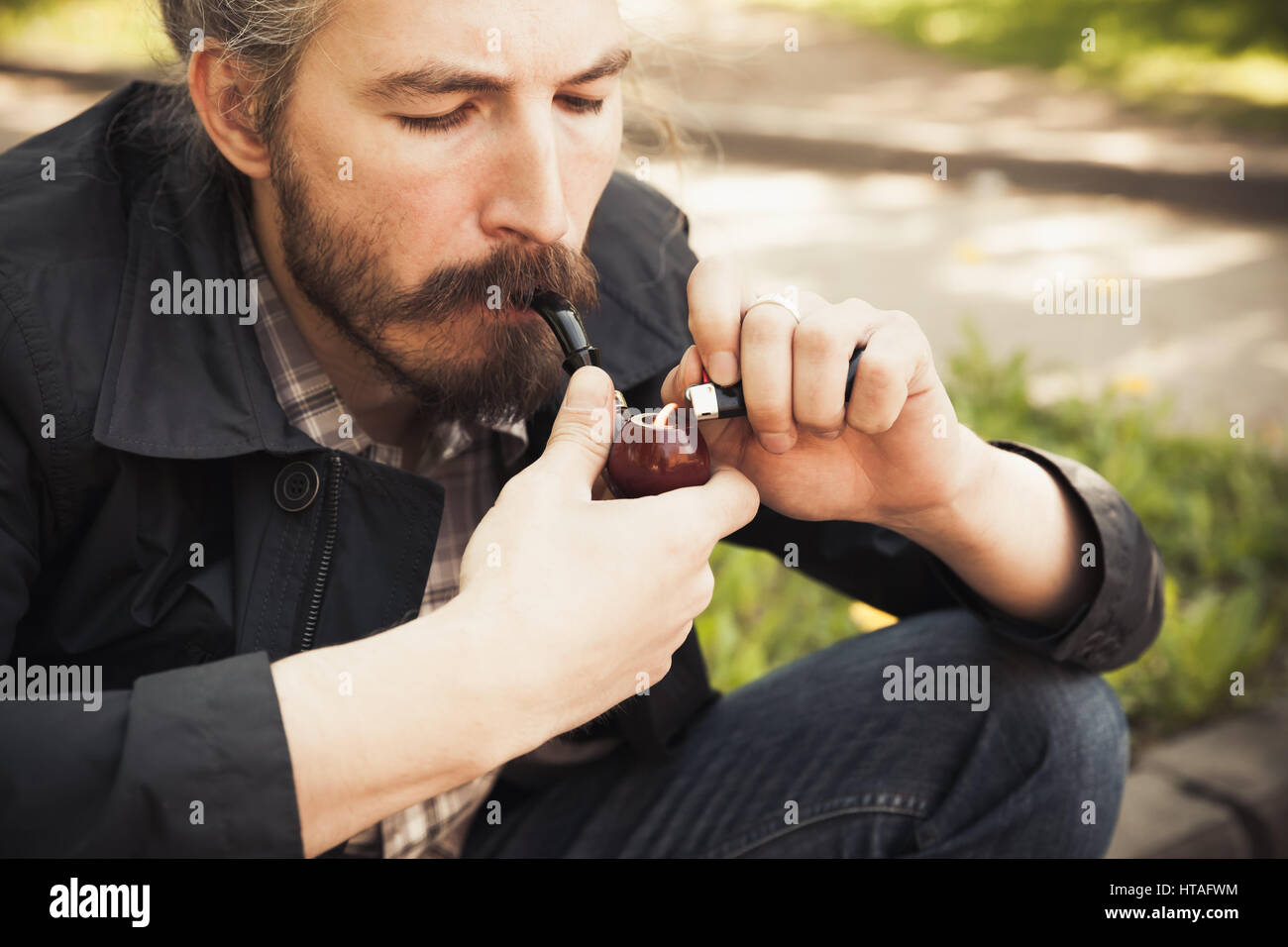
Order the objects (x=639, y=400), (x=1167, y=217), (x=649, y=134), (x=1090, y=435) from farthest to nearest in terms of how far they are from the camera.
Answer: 1. (x=1167, y=217)
2. (x=1090, y=435)
3. (x=649, y=134)
4. (x=639, y=400)

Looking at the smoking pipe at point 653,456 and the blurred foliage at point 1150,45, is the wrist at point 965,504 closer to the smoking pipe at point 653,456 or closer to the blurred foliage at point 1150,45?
the smoking pipe at point 653,456

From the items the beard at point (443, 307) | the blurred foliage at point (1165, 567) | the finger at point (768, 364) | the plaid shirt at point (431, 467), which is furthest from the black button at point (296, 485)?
the blurred foliage at point (1165, 567)

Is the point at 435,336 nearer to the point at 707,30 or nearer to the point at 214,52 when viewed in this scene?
the point at 214,52

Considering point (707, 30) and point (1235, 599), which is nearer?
point (1235, 599)

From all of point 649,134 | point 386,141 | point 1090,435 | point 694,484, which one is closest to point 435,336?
point 386,141

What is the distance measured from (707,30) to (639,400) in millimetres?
8616

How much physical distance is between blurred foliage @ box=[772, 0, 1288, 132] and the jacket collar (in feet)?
20.6

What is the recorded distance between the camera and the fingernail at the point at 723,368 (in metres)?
1.72

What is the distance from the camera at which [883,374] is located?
1.69 meters

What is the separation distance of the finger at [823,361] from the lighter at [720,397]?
20mm

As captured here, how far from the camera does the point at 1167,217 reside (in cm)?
633

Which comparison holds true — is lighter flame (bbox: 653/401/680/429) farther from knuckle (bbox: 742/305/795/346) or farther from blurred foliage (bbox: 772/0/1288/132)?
blurred foliage (bbox: 772/0/1288/132)

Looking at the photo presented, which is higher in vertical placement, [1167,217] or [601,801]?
[1167,217]
